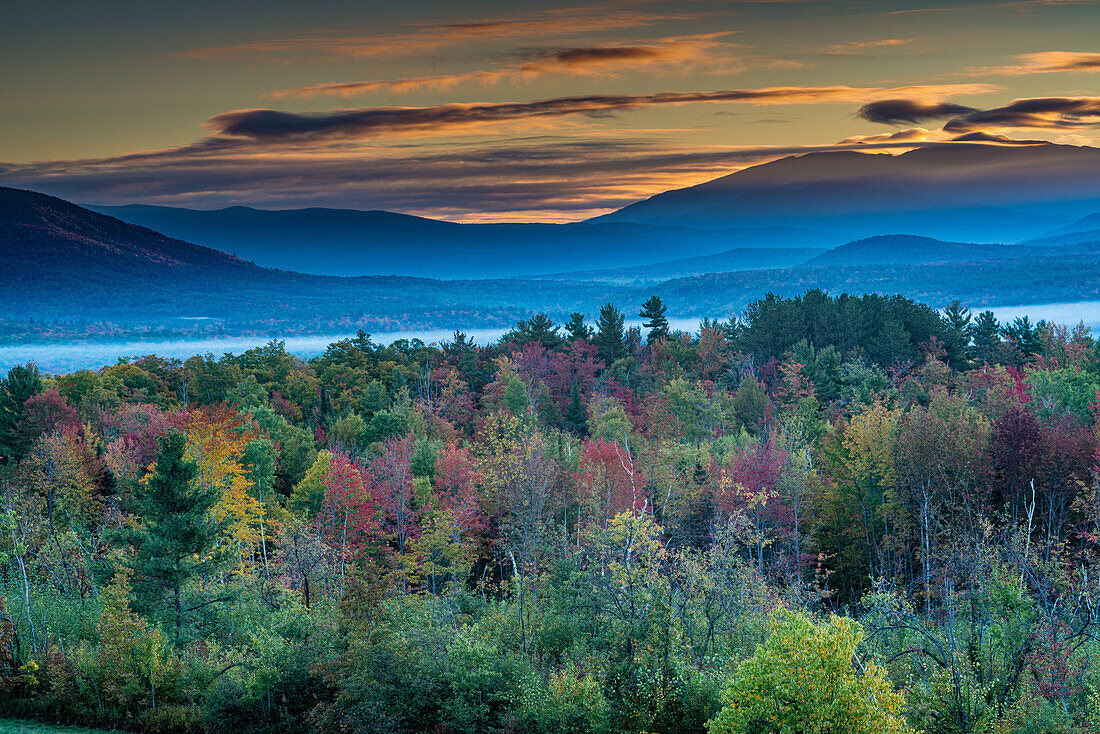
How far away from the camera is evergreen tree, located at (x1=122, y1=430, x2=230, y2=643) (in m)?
36.8

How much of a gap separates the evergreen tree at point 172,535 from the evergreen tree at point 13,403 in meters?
40.3

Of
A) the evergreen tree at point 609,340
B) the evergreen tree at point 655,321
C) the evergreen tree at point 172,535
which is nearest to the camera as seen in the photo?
the evergreen tree at point 172,535

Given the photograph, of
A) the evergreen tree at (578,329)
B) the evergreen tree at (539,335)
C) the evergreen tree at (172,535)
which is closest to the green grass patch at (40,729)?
the evergreen tree at (172,535)

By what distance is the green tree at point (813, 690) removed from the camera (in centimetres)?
1908

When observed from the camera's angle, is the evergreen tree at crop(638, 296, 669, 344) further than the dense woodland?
Yes

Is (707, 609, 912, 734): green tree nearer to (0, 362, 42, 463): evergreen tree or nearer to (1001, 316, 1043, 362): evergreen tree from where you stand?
(0, 362, 42, 463): evergreen tree

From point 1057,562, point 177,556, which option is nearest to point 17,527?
point 177,556

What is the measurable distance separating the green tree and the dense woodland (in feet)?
0.23

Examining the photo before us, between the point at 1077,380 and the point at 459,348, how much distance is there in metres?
70.8

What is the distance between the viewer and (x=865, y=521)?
47.4m

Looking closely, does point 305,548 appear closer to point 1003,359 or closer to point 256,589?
point 256,589

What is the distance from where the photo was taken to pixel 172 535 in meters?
37.1

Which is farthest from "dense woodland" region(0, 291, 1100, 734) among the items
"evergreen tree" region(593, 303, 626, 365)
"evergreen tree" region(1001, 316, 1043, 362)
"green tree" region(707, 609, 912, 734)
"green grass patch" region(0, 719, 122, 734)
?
"evergreen tree" region(593, 303, 626, 365)

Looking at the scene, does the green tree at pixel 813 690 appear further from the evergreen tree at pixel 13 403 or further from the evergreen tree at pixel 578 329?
the evergreen tree at pixel 578 329
